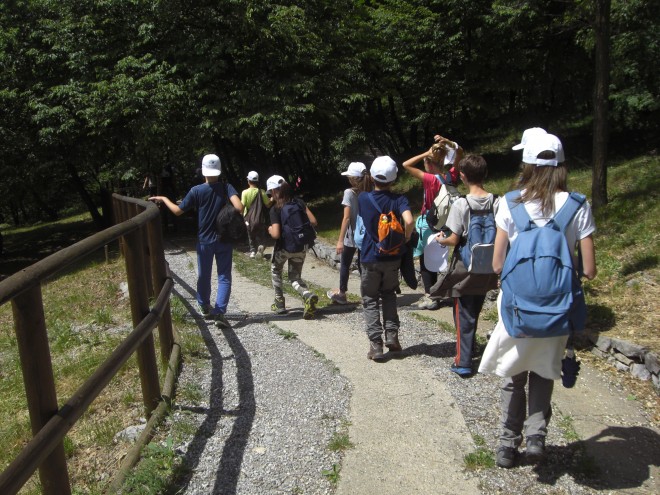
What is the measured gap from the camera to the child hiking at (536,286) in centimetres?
318

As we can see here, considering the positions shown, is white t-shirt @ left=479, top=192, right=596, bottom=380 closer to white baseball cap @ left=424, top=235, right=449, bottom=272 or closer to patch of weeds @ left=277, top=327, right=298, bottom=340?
white baseball cap @ left=424, top=235, right=449, bottom=272

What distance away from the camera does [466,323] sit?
4930 millimetres

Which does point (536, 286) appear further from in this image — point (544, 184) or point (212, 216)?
point (212, 216)

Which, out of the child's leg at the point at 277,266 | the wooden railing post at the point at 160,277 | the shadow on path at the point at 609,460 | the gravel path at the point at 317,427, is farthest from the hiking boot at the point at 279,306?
the shadow on path at the point at 609,460

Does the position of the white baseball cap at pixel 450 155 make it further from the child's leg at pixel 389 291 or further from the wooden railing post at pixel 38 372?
the wooden railing post at pixel 38 372

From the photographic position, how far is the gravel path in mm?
3496

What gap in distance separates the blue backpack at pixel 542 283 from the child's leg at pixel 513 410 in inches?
15.7

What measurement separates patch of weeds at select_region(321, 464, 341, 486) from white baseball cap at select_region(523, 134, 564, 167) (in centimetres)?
201

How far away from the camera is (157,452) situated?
367 centimetres

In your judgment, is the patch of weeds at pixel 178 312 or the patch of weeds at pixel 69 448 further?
the patch of weeds at pixel 178 312

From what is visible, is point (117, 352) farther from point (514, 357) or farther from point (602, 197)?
point (602, 197)

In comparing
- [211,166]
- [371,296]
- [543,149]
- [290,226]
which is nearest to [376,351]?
[371,296]

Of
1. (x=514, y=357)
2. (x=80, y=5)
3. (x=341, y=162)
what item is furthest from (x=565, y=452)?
(x=341, y=162)

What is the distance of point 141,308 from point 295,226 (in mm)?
2933
